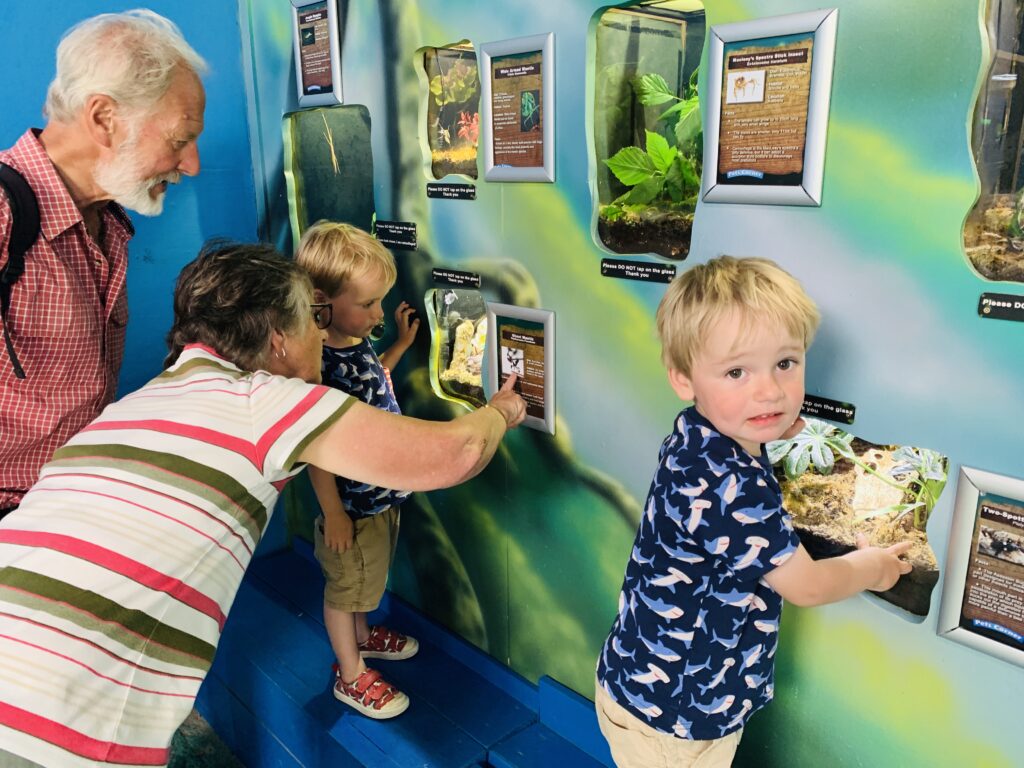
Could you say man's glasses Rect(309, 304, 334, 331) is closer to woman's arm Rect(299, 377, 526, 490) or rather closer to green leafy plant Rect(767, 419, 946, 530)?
woman's arm Rect(299, 377, 526, 490)

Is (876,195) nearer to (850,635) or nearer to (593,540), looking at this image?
(850,635)

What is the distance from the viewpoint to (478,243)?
229 centimetres

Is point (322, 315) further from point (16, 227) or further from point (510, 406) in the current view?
point (16, 227)

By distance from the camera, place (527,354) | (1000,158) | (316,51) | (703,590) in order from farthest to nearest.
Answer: (316,51)
(527,354)
(703,590)
(1000,158)

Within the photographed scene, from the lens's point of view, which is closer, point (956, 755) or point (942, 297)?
point (942, 297)

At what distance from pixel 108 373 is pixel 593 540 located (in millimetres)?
1365

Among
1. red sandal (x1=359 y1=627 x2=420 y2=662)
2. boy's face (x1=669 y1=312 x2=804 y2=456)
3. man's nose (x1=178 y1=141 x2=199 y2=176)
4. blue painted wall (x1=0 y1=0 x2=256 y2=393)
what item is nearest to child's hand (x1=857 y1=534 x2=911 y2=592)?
boy's face (x1=669 y1=312 x2=804 y2=456)

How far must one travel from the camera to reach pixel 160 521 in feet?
4.89

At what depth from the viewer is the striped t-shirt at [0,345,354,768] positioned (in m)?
1.39

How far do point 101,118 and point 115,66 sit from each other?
12 centimetres

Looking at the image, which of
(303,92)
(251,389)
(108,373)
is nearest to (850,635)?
(251,389)

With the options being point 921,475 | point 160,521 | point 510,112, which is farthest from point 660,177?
point 160,521

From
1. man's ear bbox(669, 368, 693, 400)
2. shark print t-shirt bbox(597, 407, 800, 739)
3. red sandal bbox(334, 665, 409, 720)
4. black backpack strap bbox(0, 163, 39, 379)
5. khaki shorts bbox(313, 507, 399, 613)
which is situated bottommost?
red sandal bbox(334, 665, 409, 720)

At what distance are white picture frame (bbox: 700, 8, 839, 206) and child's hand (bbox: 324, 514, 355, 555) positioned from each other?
1378mm
